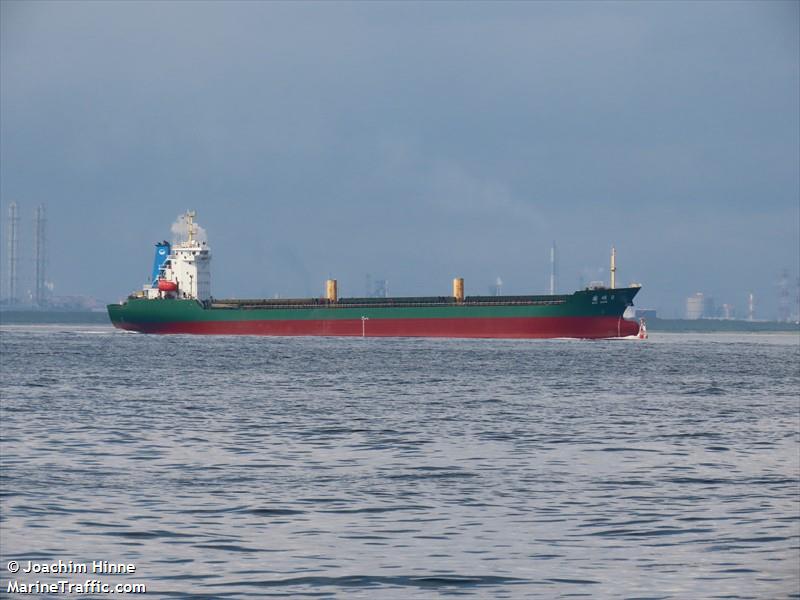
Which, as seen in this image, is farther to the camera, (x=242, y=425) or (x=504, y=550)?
(x=242, y=425)

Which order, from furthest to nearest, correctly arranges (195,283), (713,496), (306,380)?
1. (195,283)
2. (306,380)
3. (713,496)

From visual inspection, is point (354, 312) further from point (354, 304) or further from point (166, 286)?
point (166, 286)

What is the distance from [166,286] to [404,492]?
86.6m

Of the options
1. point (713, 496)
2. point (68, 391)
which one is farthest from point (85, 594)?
point (68, 391)

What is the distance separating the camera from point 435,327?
297ft

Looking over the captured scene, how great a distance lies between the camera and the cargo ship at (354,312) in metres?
87.0

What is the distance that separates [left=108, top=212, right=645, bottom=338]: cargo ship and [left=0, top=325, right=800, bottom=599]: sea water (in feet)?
158

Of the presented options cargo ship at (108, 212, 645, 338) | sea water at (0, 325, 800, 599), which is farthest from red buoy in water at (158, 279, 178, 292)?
sea water at (0, 325, 800, 599)

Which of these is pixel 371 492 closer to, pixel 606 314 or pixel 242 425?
pixel 242 425

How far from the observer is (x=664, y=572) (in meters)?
12.8

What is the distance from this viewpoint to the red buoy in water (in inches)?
Result: 4011

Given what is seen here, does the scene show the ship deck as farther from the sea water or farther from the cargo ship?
the sea water

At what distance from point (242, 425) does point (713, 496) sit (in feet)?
42.8

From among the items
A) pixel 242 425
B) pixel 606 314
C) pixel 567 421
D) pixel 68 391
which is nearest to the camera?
pixel 242 425
